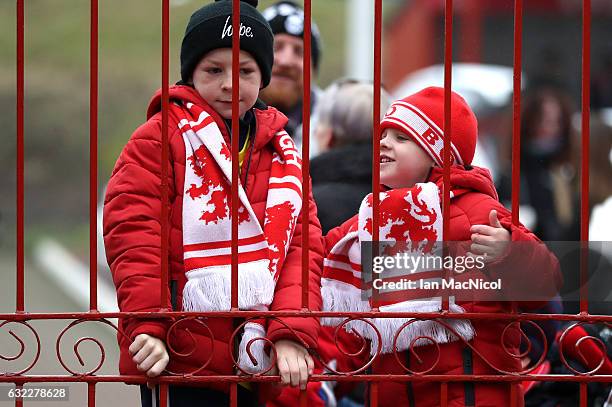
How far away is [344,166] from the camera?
4.37 meters

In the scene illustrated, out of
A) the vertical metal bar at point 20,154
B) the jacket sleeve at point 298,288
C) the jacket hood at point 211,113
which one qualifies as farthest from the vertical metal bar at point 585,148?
the vertical metal bar at point 20,154

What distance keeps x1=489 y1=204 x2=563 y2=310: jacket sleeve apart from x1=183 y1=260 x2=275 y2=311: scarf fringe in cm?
58

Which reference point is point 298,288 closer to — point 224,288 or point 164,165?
point 224,288

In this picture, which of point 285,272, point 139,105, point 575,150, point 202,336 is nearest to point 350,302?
point 285,272

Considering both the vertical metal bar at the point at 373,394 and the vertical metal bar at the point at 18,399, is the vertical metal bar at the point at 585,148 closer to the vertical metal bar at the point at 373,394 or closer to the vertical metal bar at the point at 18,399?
the vertical metal bar at the point at 373,394

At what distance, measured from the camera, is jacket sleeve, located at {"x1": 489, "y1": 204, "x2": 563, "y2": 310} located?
3.20m

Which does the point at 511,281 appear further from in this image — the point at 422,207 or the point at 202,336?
the point at 202,336

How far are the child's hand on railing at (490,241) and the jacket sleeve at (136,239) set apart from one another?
2.59 feet

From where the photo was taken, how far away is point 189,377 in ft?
10.4

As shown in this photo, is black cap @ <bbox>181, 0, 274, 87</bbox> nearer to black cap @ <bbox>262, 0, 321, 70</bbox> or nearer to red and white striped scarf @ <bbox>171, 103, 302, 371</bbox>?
red and white striped scarf @ <bbox>171, 103, 302, 371</bbox>

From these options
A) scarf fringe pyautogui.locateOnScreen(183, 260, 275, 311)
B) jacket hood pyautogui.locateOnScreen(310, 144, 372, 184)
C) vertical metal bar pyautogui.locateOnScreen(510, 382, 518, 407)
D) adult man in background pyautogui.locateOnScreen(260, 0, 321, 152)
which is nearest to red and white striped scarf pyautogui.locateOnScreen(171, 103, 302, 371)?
scarf fringe pyautogui.locateOnScreen(183, 260, 275, 311)

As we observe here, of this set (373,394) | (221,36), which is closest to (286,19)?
(221,36)

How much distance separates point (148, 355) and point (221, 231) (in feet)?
1.20

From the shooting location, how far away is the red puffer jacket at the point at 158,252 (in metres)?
3.15
